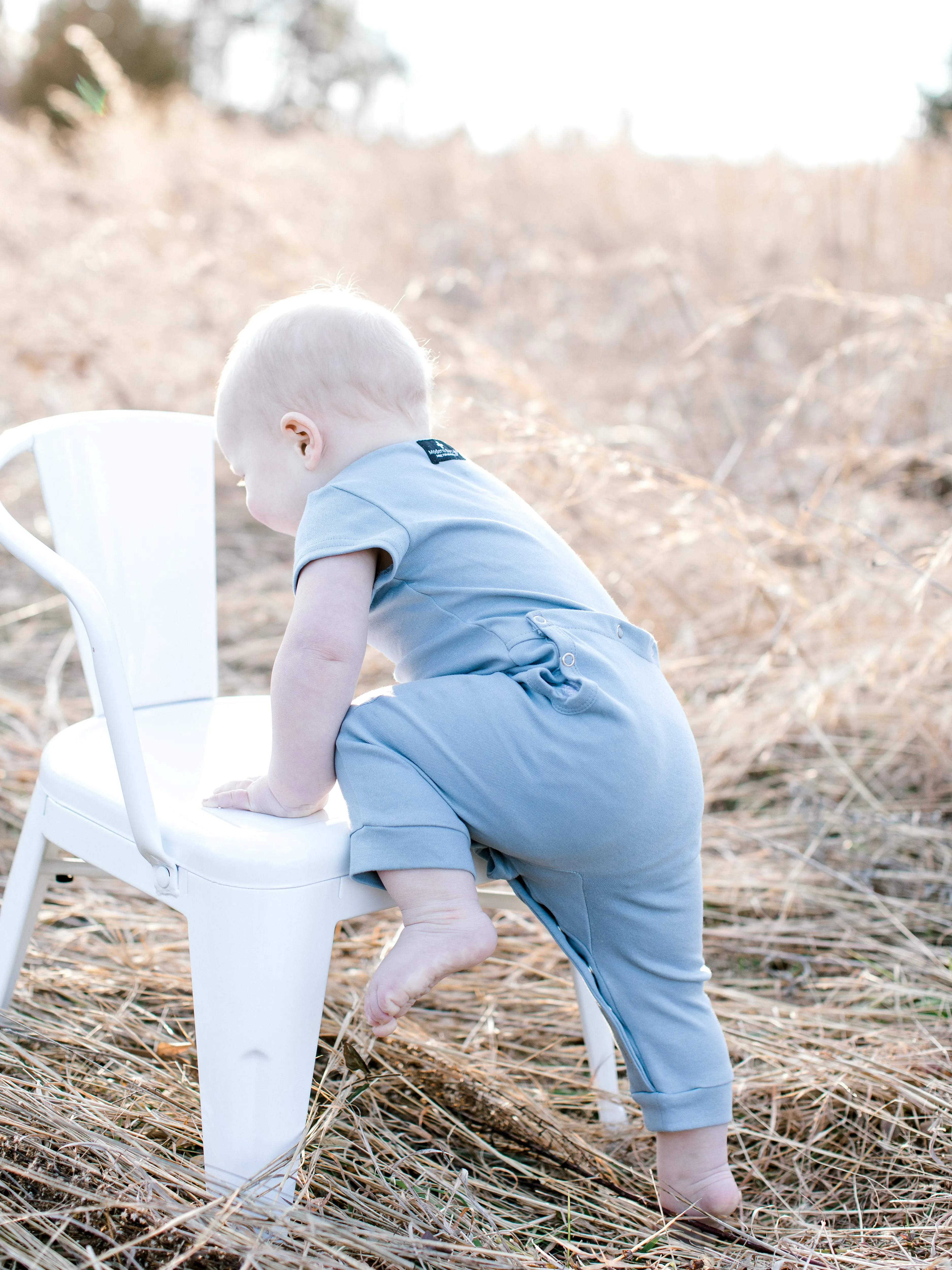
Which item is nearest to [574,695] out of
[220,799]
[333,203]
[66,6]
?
[220,799]

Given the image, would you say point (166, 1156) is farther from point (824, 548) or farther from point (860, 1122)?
point (824, 548)

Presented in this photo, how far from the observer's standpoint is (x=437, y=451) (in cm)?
101

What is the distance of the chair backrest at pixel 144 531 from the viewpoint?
3.83 feet

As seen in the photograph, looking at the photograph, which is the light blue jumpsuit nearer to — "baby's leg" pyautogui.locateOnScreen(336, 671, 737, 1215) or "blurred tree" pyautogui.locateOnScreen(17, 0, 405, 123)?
"baby's leg" pyautogui.locateOnScreen(336, 671, 737, 1215)

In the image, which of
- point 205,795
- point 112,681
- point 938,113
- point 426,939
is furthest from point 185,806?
point 938,113

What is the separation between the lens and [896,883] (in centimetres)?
157

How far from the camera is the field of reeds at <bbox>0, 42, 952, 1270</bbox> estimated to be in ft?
3.16

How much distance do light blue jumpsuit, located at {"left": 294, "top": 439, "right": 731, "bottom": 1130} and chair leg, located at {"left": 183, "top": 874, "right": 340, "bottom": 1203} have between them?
0.24ft

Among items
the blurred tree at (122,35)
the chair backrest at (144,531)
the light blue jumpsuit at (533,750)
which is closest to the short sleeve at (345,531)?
the light blue jumpsuit at (533,750)

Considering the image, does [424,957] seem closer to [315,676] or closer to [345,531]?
[315,676]

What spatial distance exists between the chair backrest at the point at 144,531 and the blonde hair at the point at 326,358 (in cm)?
27

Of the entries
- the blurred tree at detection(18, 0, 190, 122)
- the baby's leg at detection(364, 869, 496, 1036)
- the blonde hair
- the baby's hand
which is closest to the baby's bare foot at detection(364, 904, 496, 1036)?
the baby's leg at detection(364, 869, 496, 1036)

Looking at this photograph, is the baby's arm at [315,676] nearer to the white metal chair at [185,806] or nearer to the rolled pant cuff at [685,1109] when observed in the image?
the white metal chair at [185,806]

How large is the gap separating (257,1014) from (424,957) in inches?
5.9
